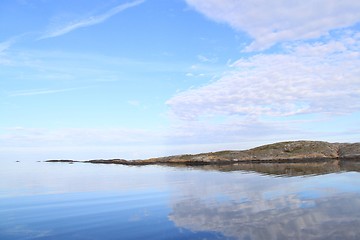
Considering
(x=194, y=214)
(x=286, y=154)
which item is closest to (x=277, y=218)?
(x=194, y=214)

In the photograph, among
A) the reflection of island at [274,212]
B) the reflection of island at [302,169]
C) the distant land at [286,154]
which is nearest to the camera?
the reflection of island at [274,212]

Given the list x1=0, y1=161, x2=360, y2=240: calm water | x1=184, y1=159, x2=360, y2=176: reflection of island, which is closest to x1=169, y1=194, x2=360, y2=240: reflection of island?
x1=0, y1=161, x2=360, y2=240: calm water

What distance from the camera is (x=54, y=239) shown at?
1577 centimetres

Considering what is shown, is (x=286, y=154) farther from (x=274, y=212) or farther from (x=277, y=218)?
(x=277, y=218)

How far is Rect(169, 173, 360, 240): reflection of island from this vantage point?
1538cm

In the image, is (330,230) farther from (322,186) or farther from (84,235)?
(322,186)

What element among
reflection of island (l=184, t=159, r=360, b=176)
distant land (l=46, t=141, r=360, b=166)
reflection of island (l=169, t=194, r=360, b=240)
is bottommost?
reflection of island (l=169, t=194, r=360, b=240)

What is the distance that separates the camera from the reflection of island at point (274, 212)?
1538 cm

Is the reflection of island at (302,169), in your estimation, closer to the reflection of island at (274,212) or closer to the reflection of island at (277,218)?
the reflection of island at (274,212)

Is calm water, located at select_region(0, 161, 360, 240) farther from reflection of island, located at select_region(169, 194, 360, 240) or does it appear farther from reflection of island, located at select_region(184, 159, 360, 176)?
reflection of island, located at select_region(184, 159, 360, 176)

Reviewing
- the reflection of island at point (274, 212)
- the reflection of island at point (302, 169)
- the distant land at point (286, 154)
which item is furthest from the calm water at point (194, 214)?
the distant land at point (286, 154)

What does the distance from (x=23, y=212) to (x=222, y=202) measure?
1370 centimetres

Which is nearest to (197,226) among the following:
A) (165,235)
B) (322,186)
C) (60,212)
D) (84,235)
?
(165,235)

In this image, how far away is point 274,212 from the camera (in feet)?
65.1
